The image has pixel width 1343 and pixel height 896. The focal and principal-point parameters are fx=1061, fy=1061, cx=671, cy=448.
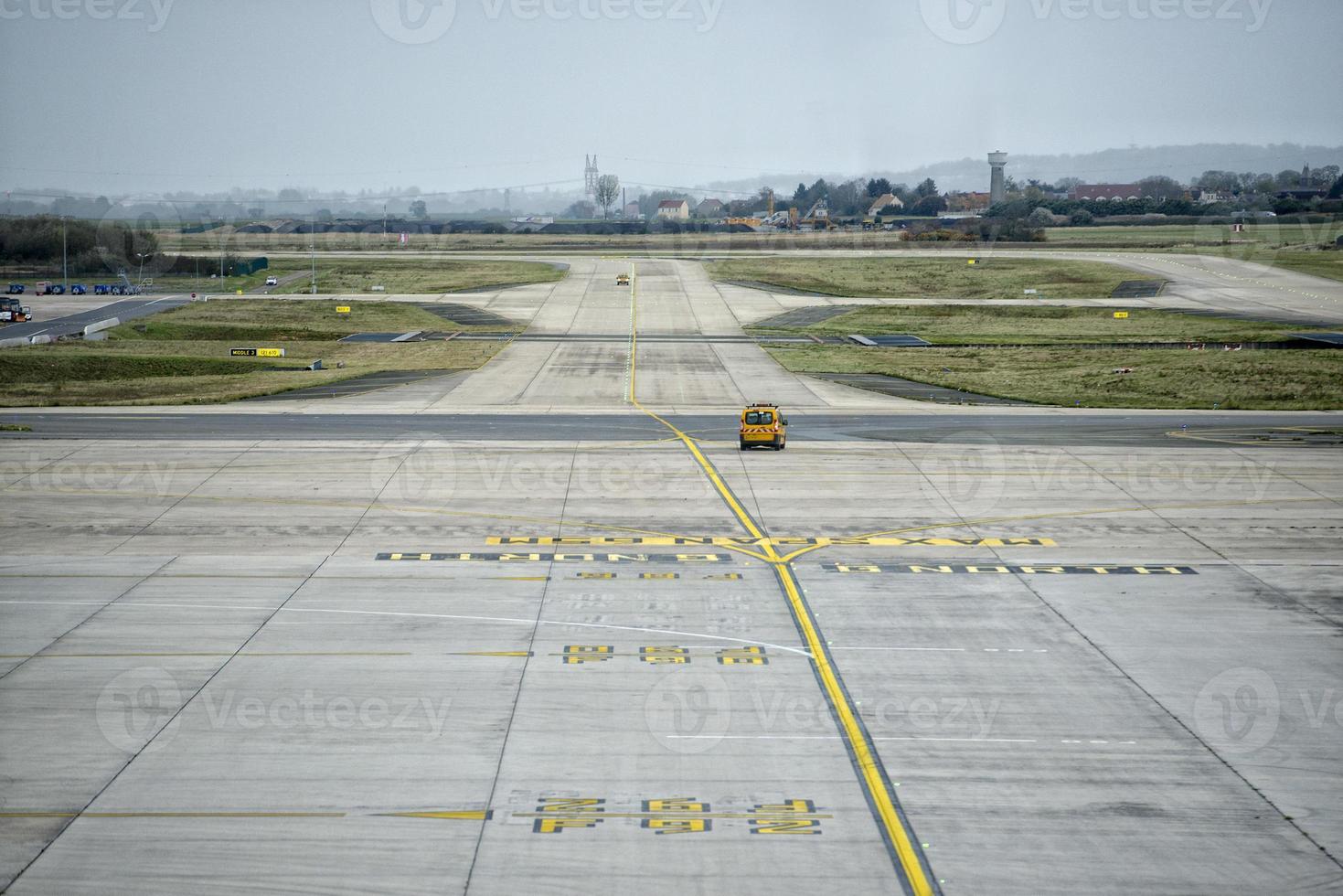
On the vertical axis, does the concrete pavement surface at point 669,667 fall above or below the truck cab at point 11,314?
below

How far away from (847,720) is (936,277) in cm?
11182

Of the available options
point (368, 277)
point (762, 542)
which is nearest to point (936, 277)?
point (368, 277)

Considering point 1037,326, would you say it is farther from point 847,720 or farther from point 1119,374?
point 847,720

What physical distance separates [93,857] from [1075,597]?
24275mm

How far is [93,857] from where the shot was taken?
55.4ft

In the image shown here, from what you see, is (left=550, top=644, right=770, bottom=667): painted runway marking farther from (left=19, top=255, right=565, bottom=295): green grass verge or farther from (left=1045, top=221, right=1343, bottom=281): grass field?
(left=1045, top=221, right=1343, bottom=281): grass field

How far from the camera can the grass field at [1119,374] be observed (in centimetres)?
6212

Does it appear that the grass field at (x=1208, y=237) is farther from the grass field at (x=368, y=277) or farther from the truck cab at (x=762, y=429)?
the truck cab at (x=762, y=429)

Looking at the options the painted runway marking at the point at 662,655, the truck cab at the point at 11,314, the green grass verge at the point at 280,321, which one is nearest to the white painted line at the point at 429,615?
the painted runway marking at the point at 662,655

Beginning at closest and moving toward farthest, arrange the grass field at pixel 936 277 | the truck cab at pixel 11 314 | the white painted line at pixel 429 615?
1. the white painted line at pixel 429 615
2. the truck cab at pixel 11 314
3. the grass field at pixel 936 277

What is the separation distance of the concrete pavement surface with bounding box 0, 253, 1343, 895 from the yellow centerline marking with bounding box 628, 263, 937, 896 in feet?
0.32

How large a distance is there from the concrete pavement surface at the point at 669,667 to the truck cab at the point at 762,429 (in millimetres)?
957

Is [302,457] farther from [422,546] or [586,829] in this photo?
[586,829]

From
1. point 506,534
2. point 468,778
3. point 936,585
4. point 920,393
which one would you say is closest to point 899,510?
point 936,585
